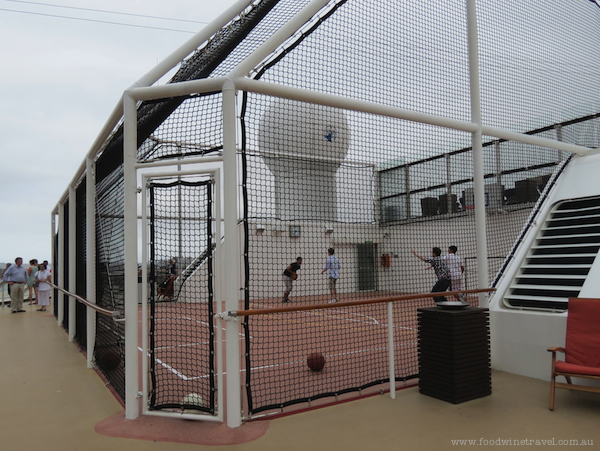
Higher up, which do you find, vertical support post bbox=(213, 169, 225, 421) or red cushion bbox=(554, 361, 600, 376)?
vertical support post bbox=(213, 169, 225, 421)

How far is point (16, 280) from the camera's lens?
13.3 metres

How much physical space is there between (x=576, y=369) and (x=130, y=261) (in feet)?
12.9

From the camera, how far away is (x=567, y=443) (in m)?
3.29

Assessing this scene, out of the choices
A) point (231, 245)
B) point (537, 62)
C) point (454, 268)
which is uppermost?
point (537, 62)

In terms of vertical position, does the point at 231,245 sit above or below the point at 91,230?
below

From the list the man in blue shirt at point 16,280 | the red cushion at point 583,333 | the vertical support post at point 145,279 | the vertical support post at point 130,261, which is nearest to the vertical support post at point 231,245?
the vertical support post at point 145,279

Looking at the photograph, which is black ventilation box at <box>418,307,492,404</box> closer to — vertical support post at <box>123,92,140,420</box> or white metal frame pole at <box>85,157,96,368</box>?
vertical support post at <box>123,92,140,420</box>

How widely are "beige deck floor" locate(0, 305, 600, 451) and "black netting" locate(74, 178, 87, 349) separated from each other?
1.99m

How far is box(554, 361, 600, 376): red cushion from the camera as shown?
3738mm

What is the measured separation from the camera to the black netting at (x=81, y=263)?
705 cm

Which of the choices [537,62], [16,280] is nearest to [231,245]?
[537,62]

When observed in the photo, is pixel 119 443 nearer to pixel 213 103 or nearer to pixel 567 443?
pixel 213 103

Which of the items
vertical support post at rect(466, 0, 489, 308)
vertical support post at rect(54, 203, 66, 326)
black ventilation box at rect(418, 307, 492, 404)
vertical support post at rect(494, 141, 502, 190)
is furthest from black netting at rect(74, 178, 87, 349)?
vertical support post at rect(494, 141, 502, 190)

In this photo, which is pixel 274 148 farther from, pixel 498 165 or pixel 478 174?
pixel 498 165
